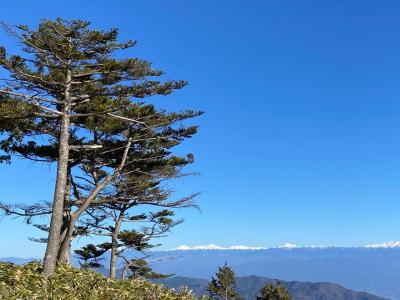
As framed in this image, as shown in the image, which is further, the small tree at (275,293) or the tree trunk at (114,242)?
the small tree at (275,293)

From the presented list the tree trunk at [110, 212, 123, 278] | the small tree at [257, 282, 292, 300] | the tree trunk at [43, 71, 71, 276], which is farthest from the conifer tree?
the small tree at [257, 282, 292, 300]

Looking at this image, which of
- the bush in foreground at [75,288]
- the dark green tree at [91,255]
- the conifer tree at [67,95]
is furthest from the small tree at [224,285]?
the bush in foreground at [75,288]

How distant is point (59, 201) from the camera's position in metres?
15.1

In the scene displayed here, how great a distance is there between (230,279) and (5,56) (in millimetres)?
57128

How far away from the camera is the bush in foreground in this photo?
8.15 meters

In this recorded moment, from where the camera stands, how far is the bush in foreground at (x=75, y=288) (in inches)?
321

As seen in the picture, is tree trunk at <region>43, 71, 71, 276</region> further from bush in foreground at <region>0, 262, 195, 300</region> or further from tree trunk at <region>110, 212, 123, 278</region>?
tree trunk at <region>110, 212, 123, 278</region>

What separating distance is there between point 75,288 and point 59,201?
6.54 meters

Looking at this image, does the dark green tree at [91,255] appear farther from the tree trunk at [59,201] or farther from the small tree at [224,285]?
the small tree at [224,285]

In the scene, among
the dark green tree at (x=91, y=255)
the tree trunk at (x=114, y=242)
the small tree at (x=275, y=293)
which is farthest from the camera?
the small tree at (x=275, y=293)

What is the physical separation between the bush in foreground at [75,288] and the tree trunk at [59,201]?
128 inches

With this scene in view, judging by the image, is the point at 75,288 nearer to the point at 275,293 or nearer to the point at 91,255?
the point at 91,255

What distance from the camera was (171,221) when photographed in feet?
108

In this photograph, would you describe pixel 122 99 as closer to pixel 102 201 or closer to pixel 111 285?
pixel 102 201
